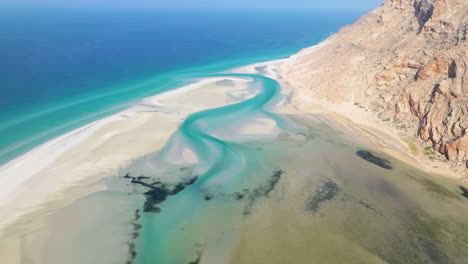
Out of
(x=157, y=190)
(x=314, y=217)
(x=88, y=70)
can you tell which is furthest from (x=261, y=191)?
(x=88, y=70)

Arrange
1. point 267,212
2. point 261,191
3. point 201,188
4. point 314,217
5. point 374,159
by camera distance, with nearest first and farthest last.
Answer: point 314,217 → point 267,212 → point 261,191 → point 201,188 → point 374,159

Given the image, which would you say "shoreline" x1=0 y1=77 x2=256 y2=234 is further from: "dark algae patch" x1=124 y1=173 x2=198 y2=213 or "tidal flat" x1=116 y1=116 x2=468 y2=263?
"tidal flat" x1=116 y1=116 x2=468 y2=263

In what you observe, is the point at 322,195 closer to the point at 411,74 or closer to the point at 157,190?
the point at 157,190

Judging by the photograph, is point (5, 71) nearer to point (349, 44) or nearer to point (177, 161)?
point (177, 161)

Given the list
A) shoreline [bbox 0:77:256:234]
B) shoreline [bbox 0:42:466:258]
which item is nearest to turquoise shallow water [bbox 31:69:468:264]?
shoreline [bbox 0:42:466:258]

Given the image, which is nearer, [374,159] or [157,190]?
[157,190]
